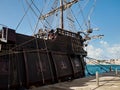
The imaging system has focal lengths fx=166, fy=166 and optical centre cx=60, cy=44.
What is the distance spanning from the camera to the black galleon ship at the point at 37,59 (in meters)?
9.48

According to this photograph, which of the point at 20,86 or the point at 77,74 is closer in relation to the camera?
the point at 20,86

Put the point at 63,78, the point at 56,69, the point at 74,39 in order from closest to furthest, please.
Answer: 1. the point at 56,69
2. the point at 63,78
3. the point at 74,39

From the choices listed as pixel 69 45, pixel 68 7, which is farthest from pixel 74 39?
pixel 68 7

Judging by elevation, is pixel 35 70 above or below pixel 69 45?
below

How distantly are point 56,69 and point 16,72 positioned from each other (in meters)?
3.85

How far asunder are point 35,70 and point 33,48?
1633 mm

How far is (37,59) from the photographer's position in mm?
11602

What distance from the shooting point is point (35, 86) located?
1087cm

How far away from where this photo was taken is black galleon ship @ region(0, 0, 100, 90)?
9.48 m

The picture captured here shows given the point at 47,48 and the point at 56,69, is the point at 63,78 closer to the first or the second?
the point at 56,69

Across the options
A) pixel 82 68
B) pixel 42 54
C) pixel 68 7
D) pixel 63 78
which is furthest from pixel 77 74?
pixel 68 7

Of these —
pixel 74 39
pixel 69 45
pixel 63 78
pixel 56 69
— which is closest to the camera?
pixel 56 69

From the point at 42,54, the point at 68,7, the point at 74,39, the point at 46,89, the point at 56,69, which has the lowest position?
the point at 46,89

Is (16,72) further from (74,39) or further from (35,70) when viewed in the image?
(74,39)
